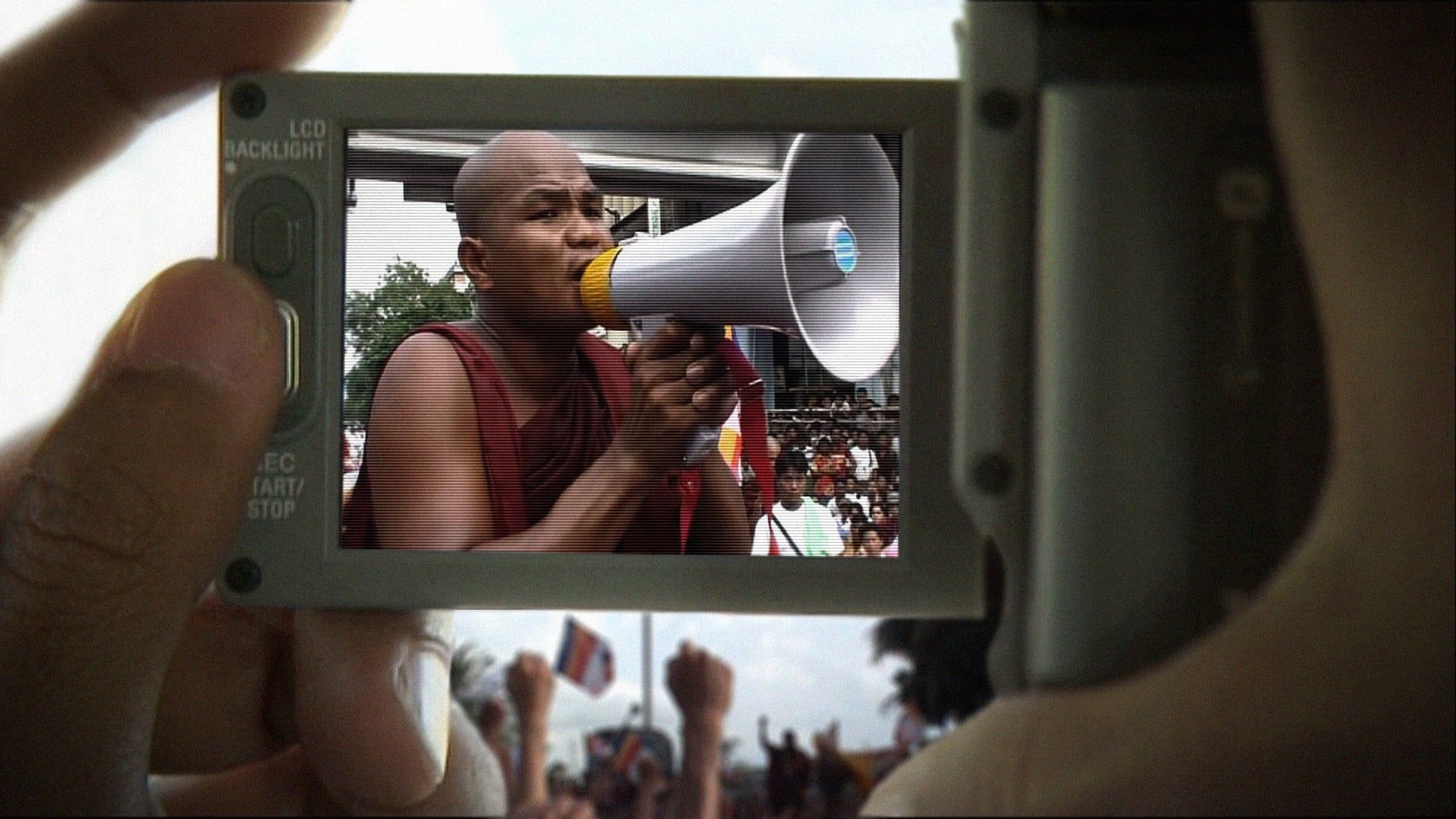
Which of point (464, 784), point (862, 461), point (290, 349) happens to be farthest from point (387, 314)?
point (464, 784)

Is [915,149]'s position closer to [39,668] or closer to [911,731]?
[39,668]

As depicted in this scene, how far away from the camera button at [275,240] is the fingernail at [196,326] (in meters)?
0.04

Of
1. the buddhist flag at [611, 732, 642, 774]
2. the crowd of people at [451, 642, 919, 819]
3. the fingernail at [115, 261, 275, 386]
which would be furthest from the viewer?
the buddhist flag at [611, 732, 642, 774]

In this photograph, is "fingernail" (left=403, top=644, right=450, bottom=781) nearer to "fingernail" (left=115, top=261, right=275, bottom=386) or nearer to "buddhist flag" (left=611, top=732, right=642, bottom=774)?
"fingernail" (left=115, top=261, right=275, bottom=386)

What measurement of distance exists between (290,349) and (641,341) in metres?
0.20

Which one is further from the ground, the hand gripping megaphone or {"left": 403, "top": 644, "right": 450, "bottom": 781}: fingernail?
the hand gripping megaphone

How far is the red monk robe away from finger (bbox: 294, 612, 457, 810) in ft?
0.41

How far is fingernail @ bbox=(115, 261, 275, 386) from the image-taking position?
660mm

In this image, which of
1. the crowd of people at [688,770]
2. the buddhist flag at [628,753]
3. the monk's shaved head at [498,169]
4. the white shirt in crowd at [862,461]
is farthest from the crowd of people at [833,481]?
the buddhist flag at [628,753]

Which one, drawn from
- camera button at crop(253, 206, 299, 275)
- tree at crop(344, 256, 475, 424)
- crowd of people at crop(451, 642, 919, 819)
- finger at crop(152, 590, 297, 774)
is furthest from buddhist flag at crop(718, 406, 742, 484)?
crowd of people at crop(451, 642, 919, 819)

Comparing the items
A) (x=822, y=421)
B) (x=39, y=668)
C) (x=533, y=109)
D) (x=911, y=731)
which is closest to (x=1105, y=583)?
(x=822, y=421)

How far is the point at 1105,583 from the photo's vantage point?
21.2 inches

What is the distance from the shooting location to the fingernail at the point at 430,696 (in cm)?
80

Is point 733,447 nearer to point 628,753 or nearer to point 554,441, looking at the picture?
point 554,441
